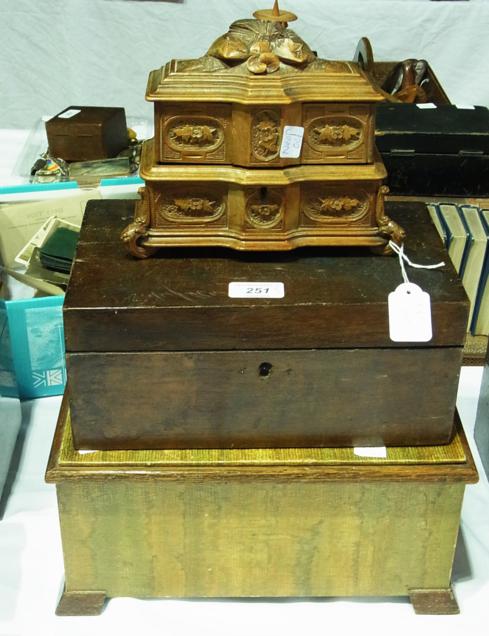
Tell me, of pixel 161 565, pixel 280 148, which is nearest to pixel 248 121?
pixel 280 148

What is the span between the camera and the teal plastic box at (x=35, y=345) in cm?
177

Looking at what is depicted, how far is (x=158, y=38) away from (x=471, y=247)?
1.12 meters

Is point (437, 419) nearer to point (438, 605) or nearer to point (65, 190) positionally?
point (438, 605)

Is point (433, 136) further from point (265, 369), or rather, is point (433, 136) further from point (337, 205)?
point (265, 369)

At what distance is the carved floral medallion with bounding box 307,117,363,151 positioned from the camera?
4.16ft

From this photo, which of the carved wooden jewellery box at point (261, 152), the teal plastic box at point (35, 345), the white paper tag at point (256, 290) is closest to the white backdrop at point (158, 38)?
the teal plastic box at point (35, 345)

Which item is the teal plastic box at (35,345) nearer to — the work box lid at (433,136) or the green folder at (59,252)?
the green folder at (59,252)

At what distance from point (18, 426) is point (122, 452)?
0.54 meters

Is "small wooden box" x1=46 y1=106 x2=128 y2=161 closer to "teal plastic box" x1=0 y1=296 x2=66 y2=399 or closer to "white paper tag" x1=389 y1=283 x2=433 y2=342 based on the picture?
"teal plastic box" x1=0 y1=296 x2=66 y2=399

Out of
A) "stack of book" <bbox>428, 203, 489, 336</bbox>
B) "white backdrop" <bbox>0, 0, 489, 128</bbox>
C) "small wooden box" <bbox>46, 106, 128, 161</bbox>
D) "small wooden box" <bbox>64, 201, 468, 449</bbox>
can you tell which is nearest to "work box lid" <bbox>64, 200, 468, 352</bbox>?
"small wooden box" <bbox>64, 201, 468, 449</bbox>

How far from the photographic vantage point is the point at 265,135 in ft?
4.12

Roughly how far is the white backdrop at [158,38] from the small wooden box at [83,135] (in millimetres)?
388

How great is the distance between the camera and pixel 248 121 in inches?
48.9

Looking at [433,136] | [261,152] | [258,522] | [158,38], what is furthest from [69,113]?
[258,522]
